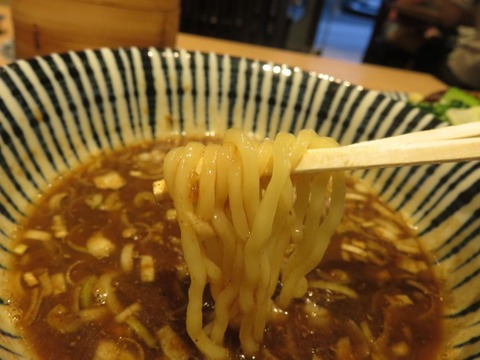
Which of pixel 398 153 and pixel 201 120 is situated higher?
pixel 398 153

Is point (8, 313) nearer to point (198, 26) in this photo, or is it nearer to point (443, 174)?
point (443, 174)

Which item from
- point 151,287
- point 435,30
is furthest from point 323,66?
point 151,287

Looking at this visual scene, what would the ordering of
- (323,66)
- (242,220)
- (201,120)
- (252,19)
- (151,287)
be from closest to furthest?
(242,220)
(151,287)
(201,120)
(323,66)
(252,19)

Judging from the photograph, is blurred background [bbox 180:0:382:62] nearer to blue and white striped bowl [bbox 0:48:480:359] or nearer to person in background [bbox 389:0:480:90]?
person in background [bbox 389:0:480:90]

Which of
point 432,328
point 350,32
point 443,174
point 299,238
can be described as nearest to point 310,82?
point 443,174

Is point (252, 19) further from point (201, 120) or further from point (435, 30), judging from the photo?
point (201, 120)

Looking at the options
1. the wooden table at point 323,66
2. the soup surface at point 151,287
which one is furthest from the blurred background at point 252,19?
the soup surface at point 151,287

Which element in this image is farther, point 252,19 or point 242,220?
point 252,19
